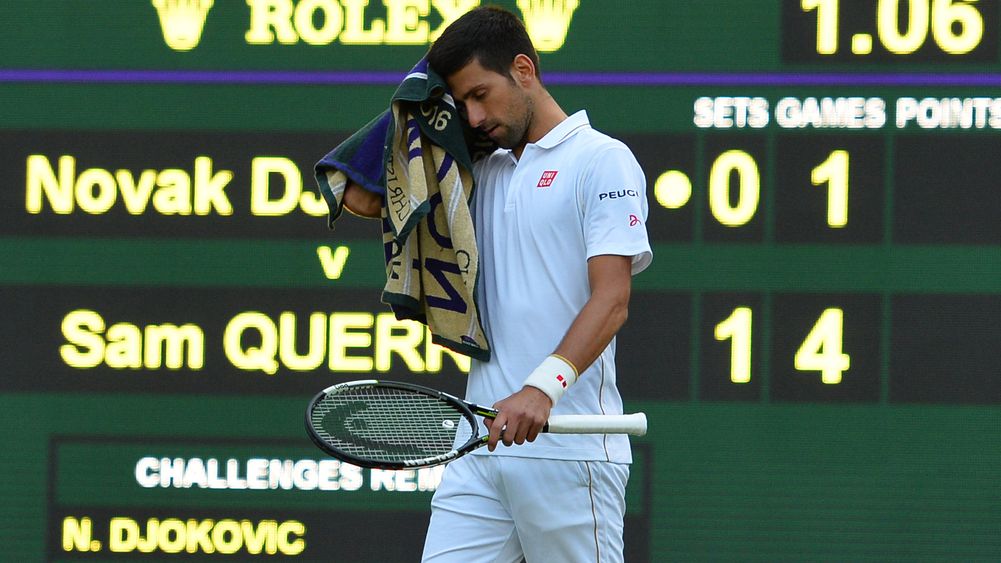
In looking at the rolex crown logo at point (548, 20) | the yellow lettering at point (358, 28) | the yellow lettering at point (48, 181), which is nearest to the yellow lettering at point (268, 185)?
the yellow lettering at point (358, 28)

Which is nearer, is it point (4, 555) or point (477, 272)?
point (477, 272)

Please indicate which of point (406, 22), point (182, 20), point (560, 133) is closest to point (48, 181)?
point (182, 20)

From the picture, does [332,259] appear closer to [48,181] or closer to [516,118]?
[48,181]

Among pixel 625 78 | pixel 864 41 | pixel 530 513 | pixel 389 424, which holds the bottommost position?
pixel 530 513

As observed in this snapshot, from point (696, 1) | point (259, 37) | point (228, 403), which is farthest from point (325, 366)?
point (696, 1)

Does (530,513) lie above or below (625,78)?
below

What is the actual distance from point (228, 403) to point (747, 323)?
141cm

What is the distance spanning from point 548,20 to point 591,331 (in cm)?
178

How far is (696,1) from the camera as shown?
4230mm

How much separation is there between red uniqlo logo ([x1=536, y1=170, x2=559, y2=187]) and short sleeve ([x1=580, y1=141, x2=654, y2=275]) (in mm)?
64

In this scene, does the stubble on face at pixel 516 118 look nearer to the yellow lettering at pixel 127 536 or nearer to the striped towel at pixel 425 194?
the striped towel at pixel 425 194

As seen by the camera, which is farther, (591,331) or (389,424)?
(389,424)

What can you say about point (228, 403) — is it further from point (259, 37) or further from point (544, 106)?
point (544, 106)

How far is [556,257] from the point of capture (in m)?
2.77
